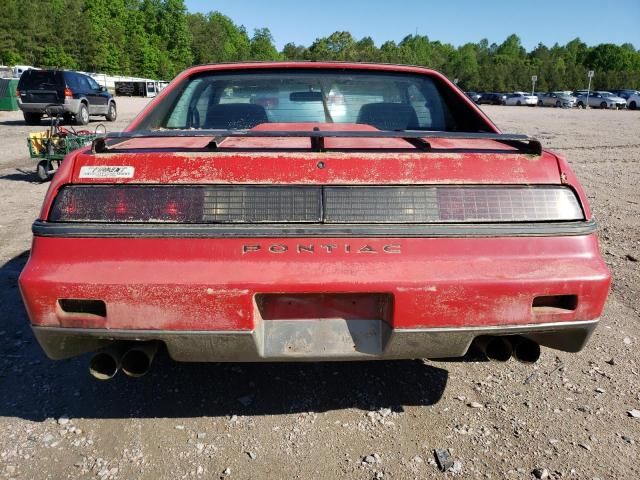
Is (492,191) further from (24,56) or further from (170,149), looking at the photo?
(24,56)

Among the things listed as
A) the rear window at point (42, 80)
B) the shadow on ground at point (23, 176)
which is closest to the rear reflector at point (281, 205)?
the shadow on ground at point (23, 176)

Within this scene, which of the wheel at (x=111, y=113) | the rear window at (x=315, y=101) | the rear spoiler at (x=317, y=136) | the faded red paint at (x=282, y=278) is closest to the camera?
the faded red paint at (x=282, y=278)

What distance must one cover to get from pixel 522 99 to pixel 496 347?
61.0 m

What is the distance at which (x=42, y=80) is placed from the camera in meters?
17.6

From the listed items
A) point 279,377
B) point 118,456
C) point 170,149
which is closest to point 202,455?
point 118,456

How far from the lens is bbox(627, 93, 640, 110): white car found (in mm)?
46297

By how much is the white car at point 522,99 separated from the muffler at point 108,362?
60537 millimetres

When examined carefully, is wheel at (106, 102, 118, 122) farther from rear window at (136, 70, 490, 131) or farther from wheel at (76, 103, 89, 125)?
rear window at (136, 70, 490, 131)

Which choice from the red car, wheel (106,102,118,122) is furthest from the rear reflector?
wheel (106,102,118,122)

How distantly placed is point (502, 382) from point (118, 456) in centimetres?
196

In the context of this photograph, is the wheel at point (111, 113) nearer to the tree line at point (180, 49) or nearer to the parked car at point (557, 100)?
the parked car at point (557, 100)

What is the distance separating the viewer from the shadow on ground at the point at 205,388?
263cm

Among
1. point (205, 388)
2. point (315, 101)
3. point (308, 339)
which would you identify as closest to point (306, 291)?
point (308, 339)

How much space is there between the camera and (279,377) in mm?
2922
